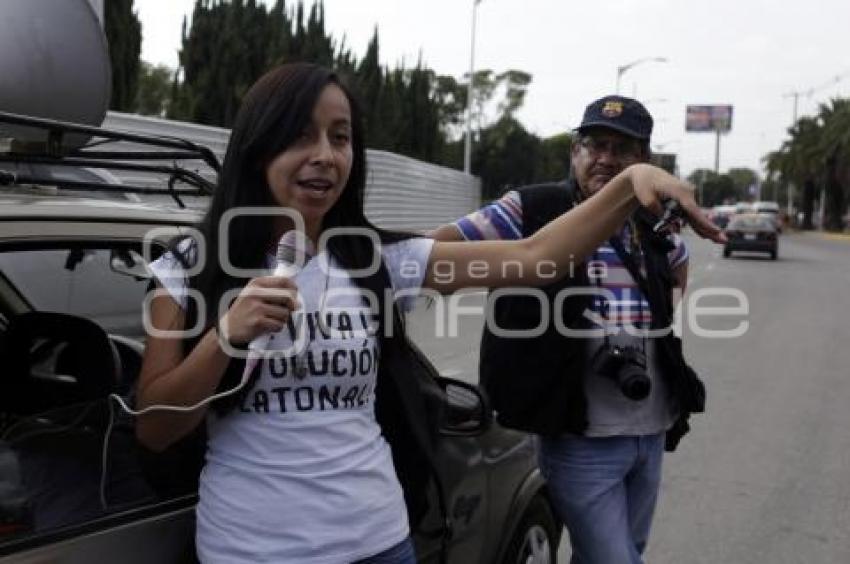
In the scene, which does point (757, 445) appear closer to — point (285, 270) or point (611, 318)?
point (611, 318)

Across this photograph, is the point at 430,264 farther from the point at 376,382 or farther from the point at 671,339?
the point at 671,339

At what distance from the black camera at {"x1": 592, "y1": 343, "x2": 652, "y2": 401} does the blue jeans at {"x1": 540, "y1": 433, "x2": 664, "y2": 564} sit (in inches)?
6.9

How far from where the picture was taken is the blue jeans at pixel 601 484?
256 cm

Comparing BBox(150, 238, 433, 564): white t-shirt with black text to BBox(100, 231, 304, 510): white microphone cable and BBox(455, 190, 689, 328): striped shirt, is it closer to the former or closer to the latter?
BBox(100, 231, 304, 510): white microphone cable

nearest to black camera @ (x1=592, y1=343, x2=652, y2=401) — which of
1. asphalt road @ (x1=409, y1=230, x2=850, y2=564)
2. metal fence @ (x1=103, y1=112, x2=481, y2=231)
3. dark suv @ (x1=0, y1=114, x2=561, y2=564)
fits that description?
dark suv @ (x1=0, y1=114, x2=561, y2=564)

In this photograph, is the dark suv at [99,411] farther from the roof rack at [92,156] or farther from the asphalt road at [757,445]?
the asphalt road at [757,445]

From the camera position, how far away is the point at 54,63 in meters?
2.81

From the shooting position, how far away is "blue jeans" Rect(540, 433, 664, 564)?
2564mm

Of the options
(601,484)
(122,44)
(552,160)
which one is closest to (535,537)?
(601,484)

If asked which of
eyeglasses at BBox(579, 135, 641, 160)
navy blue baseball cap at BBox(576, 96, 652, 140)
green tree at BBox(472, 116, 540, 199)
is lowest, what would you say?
eyeglasses at BBox(579, 135, 641, 160)

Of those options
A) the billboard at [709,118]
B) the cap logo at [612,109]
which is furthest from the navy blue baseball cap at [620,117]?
the billboard at [709,118]

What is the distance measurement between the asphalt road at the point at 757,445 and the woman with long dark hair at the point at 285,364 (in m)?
2.14

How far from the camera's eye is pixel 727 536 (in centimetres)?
446

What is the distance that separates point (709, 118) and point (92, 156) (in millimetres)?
100217
